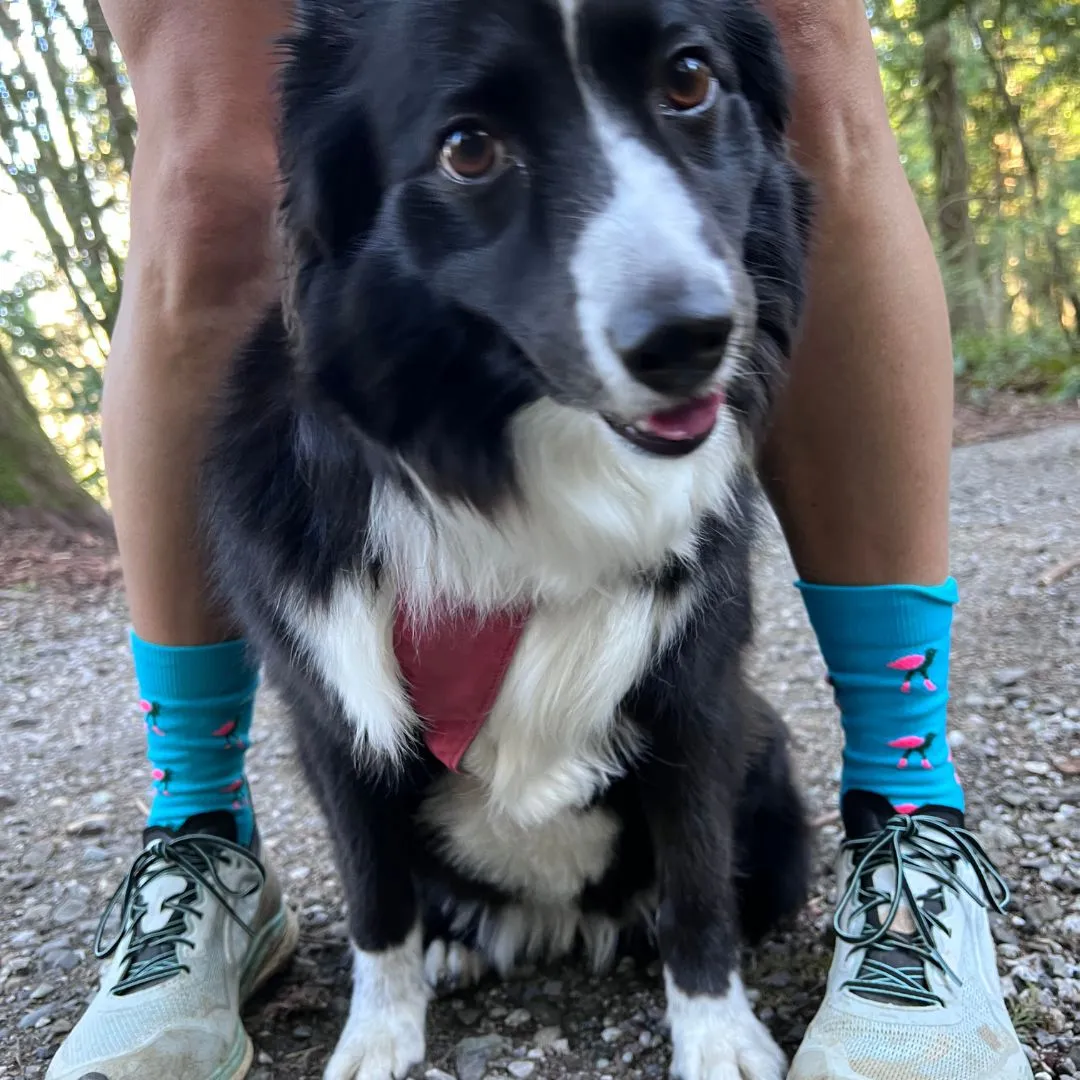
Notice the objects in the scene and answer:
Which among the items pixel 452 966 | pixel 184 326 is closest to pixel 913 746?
pixel 452 966

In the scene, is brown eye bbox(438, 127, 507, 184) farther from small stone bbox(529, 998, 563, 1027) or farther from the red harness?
small stone bbox(529, 998, 563, 1027)

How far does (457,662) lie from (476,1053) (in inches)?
25.2

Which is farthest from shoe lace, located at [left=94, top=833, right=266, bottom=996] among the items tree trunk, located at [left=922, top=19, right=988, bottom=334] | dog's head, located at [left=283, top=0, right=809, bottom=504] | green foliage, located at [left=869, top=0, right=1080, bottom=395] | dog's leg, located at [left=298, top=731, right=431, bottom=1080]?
tree trunk, located at [left=922, top=19, right=988, bottom=334]

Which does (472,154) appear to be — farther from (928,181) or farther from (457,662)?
(928,181)

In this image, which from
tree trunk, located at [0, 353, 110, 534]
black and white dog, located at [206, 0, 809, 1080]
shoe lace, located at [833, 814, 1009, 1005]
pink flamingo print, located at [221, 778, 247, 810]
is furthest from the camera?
tree trunk, located at [0, 353, 110, 534]

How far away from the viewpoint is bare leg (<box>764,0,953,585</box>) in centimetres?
159

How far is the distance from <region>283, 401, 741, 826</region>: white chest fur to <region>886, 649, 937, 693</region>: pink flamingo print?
0.45 metres

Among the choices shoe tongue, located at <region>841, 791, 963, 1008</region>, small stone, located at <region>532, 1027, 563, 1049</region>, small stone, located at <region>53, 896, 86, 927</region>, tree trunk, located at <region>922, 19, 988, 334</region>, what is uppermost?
shoe tongue, located at <region>841, 791, 963, 1008</region>

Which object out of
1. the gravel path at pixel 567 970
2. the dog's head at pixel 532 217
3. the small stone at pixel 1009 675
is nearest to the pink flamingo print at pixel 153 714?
the gravel path at pixel 567 970

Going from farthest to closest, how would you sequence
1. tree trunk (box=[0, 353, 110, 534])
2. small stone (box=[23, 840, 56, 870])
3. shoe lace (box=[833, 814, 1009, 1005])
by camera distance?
tree trunk (box=[0, 353, 110, 534]) → small stone (box=[23, 840, 56, 870]) → shoe lace (box=[833, 814, 1009, 1005])

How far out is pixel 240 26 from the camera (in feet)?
5.23

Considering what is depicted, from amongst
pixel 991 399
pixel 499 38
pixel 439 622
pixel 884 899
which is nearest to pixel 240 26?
pixel 499 38

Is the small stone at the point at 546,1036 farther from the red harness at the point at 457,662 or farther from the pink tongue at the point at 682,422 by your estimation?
the pink tongue at the point at 682,422

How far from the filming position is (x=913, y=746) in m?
1.66
